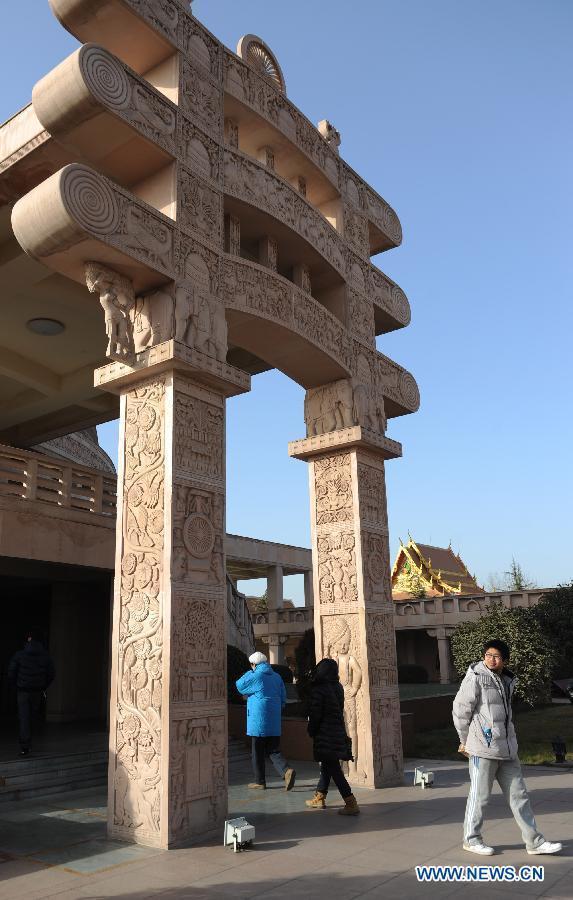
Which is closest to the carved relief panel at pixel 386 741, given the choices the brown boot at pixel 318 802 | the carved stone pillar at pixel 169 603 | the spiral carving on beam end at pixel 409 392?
the brown boot at pixel 318 802

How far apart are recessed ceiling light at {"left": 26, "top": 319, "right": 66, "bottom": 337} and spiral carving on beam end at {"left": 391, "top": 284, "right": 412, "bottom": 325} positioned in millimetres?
5419

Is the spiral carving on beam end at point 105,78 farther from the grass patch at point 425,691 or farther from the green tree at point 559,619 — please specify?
the green tree at point 559,619

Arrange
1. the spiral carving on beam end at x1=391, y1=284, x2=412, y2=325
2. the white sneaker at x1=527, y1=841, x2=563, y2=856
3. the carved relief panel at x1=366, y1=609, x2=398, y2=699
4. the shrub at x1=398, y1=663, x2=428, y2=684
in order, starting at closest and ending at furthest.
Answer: the white sneaker at x1=527, y1=841, x2=563, y2=856 → the carved relief panel at x1=366, y1=609, x2=398, y2=699 → the spiral carving on beam end at x1=391, y1=284, x2=412, y2=325 → the shrub at x1=398, y1=663, x2=428, y2=684

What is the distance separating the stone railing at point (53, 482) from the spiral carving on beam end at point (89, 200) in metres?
5.22

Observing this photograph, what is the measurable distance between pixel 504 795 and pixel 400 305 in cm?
776

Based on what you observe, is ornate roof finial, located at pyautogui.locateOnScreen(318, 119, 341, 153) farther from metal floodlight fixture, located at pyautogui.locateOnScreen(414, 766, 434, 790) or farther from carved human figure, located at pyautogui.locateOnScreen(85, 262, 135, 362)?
metal floodlight fixture, located at pyautogui.locateOnScreen(414, 766, 434, 790)

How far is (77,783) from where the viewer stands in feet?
26.7

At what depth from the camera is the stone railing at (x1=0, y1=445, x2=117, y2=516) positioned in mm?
10484

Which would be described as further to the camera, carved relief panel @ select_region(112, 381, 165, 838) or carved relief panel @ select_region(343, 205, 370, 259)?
carved relief panel @ select_region(343, 205, 370, 259)

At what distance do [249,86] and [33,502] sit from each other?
6.36 meters

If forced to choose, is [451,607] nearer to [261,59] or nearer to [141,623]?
[261,59]

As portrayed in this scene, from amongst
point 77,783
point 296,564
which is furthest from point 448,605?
point 77,783

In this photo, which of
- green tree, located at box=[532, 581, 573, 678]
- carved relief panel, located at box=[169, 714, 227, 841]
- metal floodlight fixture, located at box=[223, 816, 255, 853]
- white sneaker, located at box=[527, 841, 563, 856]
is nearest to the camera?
white sneaker, located at box=[527, 841, 563, 856]

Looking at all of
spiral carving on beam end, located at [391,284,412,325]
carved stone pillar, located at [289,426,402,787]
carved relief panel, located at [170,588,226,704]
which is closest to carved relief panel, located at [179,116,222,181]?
carved stone pillar, located at [289,426,402,787]
